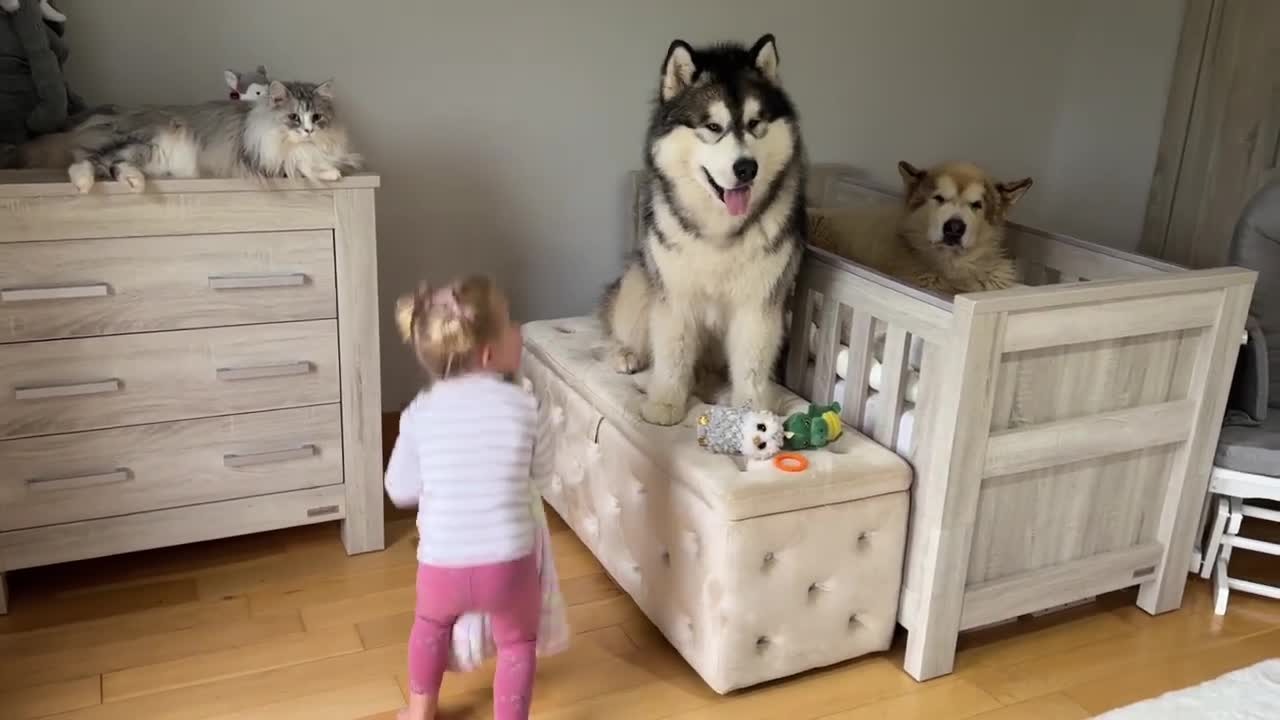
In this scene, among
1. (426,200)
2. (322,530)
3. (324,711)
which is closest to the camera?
(324,711)

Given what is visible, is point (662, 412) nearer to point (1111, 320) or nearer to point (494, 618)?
point (494, 618)

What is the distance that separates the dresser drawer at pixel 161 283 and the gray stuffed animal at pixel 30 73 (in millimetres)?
297

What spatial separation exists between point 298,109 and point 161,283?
435mm

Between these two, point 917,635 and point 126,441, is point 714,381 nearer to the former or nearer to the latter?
point 917,635

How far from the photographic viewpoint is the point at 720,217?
1.90 meters

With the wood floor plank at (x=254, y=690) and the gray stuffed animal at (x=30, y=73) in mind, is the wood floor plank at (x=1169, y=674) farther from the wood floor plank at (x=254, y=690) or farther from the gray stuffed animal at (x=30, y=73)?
the gray stuffed animal at (x=30, y=73)

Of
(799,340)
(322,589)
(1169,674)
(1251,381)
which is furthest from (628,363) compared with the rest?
(1251,381)

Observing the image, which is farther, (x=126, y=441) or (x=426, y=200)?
(x=426, y=200)

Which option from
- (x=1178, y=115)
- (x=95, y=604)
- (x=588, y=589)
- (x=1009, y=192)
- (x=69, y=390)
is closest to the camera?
(x=69, y=390)

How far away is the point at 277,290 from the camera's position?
2.06 m

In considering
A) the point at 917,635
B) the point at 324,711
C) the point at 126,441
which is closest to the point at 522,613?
the point at 324,711

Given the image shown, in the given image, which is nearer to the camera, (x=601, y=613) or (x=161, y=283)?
(x=161, y=283)

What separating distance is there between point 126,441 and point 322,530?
518mm

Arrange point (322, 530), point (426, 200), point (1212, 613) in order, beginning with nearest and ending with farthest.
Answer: point (1212, 613) < point (322, 530) < point (426, 200)
